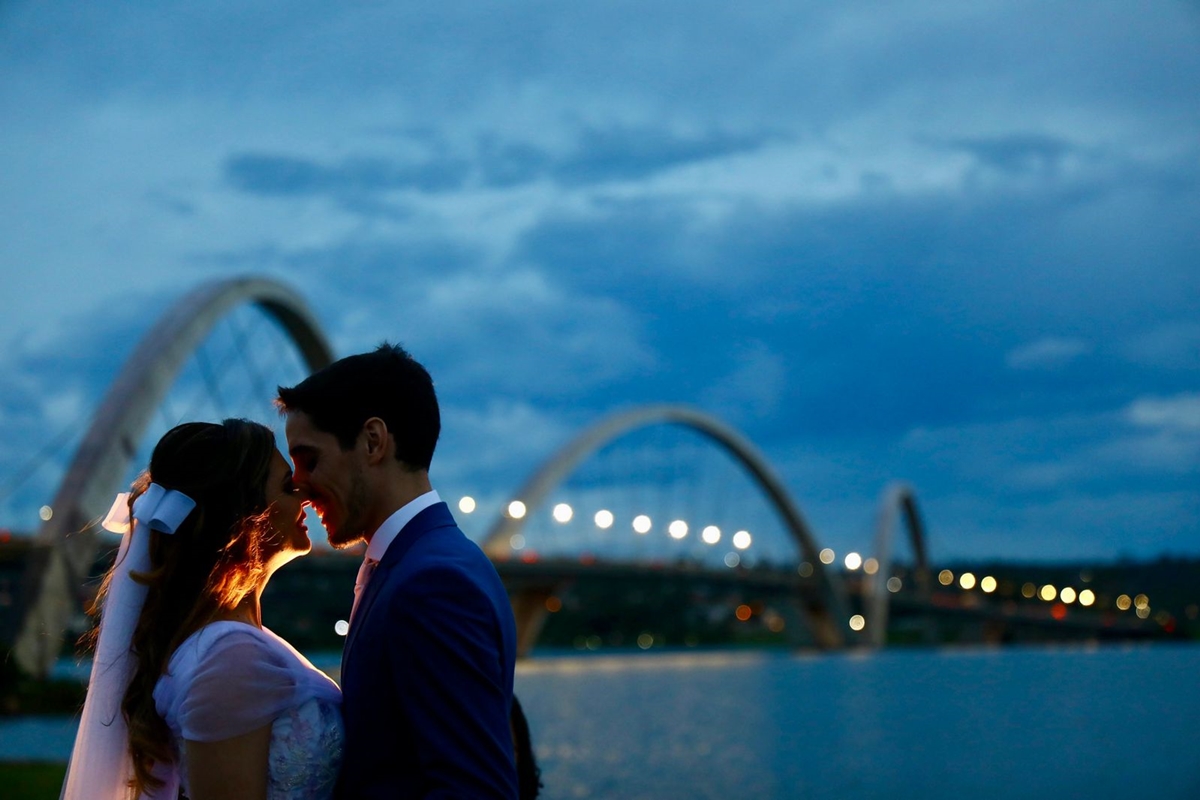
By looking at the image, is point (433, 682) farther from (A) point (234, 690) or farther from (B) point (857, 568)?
(B) point (857, 568)

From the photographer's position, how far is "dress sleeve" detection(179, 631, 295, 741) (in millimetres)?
3068

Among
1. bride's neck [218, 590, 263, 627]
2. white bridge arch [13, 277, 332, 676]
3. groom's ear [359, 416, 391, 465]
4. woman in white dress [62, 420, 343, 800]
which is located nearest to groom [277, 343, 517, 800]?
groom's ear [359, 416, 391, 465]

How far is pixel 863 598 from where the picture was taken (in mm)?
90812

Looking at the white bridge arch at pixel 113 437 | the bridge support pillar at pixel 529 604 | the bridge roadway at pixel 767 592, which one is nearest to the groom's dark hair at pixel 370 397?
the white bridge arch at pixel 113 437

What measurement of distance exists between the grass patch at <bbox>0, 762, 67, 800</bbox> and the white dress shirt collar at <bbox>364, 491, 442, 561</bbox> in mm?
10811

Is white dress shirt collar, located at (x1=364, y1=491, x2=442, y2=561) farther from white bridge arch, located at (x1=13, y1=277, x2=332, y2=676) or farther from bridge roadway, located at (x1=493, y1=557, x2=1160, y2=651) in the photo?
bridge roadway, located at (x1=493, y1=557, x2=1160, y2=651)

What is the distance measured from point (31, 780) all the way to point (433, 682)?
1300 centimetres

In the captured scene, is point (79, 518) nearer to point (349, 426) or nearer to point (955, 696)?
point (955, 696)

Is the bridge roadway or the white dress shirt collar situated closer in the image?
the white dress shirt collar

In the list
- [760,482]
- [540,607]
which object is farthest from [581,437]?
[760,482]

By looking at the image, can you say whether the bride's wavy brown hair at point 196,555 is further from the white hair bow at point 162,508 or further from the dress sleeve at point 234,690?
the dress sleeve at point 234,690

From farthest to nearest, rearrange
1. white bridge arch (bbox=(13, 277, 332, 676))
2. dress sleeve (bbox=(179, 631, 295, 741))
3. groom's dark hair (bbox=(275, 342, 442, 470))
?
white bridge arch (bbox=(13, 277, 332, 676)) → groom's dark hair (bbox=(275, 342, 442, 470)) → dress sleeve (bbox=(179, 631, 295, 741))

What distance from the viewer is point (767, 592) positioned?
77.5 m

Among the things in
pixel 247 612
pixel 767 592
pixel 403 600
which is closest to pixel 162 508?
pixel 247 612
